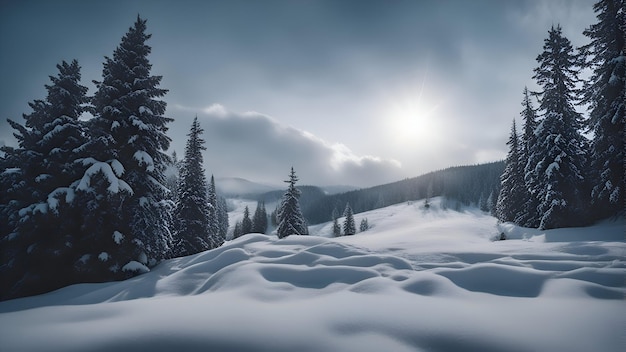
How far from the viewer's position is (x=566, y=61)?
767 inches

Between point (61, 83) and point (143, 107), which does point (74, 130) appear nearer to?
point (61, 83)

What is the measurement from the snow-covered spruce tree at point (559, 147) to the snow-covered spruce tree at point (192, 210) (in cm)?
2585

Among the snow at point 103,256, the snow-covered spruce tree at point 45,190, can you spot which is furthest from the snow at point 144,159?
the snow at point 103,256

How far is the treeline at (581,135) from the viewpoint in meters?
14.8

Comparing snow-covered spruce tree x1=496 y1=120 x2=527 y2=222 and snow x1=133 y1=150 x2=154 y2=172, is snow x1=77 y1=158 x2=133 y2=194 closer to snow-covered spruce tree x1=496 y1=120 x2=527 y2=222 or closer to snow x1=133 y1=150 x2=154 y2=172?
snow x1=133 y1=150 x2=154 y2=172

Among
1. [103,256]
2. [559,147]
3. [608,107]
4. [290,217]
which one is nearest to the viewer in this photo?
[103,256]

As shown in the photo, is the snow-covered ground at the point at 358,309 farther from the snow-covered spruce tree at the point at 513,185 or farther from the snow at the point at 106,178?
the snow-covered spruce tree at the point at 513,185

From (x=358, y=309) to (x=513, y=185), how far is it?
31.9m

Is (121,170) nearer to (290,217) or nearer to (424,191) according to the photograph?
(290,217)

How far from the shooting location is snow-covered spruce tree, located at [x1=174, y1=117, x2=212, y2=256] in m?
21.8

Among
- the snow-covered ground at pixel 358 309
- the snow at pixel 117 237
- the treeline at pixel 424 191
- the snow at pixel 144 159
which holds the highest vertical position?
the treeline at pixel 424 191

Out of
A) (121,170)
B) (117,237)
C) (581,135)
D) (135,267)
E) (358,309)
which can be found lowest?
(135,267)

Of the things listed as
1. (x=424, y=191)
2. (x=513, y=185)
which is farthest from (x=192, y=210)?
(x=424, y=191)

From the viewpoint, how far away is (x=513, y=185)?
28.0 m
